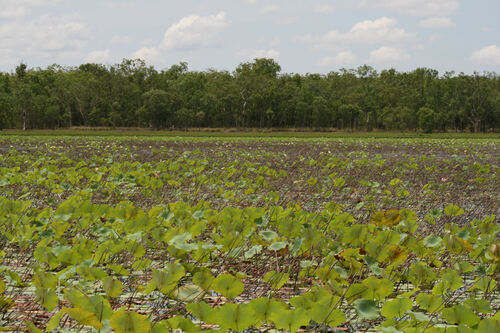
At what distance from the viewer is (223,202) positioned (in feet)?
23.1

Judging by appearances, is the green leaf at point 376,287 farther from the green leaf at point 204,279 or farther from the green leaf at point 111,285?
the green leaf at point 111,285

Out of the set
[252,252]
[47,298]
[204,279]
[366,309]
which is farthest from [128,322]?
[252,252]

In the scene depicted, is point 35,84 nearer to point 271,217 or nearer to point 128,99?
point 128,99

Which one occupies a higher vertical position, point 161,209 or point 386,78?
point 386,78

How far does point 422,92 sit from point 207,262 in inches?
3400

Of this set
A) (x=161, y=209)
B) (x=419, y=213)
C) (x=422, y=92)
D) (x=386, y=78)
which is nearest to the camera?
(x=161, y=209)

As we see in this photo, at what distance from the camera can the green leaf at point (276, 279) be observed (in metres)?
2.74

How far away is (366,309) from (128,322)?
1.08 metres

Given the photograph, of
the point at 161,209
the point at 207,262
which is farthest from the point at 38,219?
the point at 207,262

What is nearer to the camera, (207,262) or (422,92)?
(207,262)

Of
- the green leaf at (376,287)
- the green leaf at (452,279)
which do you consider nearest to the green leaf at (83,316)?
the green leaf at (376,287)

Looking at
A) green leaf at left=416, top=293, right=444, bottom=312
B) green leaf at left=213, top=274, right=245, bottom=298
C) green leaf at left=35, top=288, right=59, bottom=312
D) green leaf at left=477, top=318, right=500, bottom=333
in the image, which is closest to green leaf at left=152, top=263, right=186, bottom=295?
green leaf at left=213, top=274, right=245, bottom=298

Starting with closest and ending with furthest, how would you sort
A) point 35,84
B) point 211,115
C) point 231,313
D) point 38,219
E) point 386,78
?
point 231,313 → point 38,219 → point 35,84 → point 211,115 → point 386,78

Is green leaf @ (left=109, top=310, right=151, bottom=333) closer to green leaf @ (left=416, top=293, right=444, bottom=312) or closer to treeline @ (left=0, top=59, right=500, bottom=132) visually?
green leaf @ (left=416, top=293, right=444, bottom=312)
